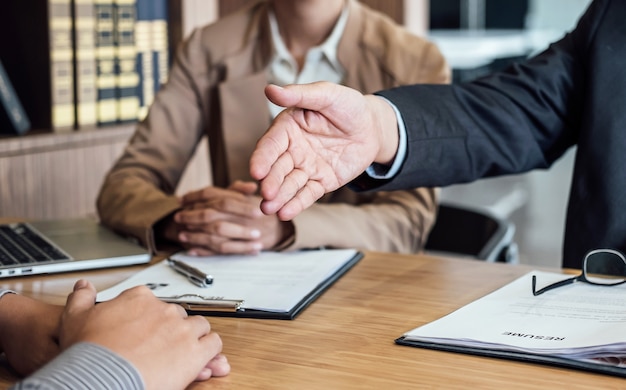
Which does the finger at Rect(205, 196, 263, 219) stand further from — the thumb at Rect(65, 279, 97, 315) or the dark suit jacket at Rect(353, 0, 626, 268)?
the thumb at Rect(65, 279, 97, 315)

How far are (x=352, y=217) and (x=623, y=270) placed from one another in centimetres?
51

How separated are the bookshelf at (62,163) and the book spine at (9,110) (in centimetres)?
4

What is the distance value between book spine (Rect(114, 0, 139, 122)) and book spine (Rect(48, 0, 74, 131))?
141 millimetres

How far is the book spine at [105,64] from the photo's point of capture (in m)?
2.40

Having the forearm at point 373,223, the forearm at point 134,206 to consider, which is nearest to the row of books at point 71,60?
the forearm at point 134,206

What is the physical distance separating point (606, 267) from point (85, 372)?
26.6 inches

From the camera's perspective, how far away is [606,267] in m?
1.12

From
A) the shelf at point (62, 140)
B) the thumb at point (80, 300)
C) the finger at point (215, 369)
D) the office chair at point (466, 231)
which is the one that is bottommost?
the office chair at point (466, 231)

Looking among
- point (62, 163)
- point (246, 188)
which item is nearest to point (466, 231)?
point (246, 188)

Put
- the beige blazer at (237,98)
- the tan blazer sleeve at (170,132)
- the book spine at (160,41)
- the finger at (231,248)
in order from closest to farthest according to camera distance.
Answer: the finger at (231,248) → the beige blazer at (237,98) → the tan blazer sleeve at (170,132) → the book spine at (160,41)

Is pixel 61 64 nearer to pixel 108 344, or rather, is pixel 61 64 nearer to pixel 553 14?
pixel 108 344

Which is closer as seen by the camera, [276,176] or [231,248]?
[276,176]

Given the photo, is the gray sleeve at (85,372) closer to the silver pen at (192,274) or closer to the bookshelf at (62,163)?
the silver pen at (192,274)

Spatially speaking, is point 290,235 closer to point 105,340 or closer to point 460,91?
point 460,91
